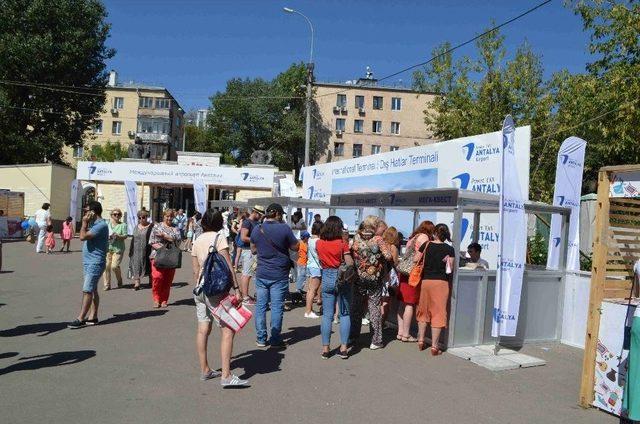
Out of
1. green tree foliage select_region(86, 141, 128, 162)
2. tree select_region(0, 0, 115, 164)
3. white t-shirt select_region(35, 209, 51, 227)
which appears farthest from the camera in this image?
green tree foliage select_region(86, 141, 128, 162)

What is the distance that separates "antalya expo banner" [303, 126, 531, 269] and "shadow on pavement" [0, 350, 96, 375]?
639 cm

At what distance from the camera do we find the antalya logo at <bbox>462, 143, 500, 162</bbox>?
413 inches

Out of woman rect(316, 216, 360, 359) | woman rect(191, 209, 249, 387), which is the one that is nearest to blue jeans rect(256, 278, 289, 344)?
woman rect(316, 216, 360, 359)

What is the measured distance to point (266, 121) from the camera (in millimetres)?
57031

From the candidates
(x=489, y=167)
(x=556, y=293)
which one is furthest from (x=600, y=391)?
(x=489, y=167)

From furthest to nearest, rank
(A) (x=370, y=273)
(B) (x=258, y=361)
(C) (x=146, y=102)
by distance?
(C) (x=146, y=102), (A) (x=370, y=273), (B) (x=258, y=361)

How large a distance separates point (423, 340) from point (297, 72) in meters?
55.5

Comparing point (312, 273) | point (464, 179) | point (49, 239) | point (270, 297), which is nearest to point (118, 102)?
point (49, 239)

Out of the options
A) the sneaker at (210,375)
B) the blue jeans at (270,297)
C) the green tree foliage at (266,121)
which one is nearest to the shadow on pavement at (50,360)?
the sneaker at (210,375)

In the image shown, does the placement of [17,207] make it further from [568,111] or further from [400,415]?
[400,415]

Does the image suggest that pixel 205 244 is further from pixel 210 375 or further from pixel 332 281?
pixel 332 281

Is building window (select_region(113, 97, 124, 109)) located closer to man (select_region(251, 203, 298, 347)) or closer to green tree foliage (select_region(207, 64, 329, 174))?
green tree foliage (select_region(207, 64, 329, 174))

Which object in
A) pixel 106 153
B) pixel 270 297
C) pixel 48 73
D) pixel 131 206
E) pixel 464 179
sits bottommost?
pixel 270 297

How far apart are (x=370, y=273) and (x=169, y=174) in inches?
1028
